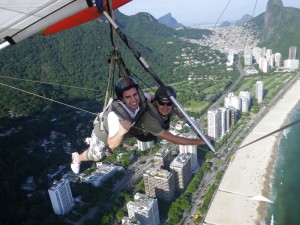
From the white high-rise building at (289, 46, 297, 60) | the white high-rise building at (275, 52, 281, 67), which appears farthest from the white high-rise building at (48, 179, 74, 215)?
the white high-rise building at (289, 46, 297, 60)

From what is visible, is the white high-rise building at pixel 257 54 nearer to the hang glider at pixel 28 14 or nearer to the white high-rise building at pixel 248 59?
the white high-rise building at pixel 248 59

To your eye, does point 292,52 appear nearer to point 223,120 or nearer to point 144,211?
point 223,120

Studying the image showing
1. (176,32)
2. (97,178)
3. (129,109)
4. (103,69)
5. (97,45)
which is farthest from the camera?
(176,32)

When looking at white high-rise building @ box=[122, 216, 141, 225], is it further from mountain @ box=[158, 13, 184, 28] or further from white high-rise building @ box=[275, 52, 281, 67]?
mountain @ box=[158, 13, 184, 28]

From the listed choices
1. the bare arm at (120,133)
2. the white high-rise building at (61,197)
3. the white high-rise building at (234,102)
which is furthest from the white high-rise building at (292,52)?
the bare arm at (120,133)

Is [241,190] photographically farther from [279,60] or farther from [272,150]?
[279,60]

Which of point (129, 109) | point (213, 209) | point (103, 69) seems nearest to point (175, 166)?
point (213, 209)
